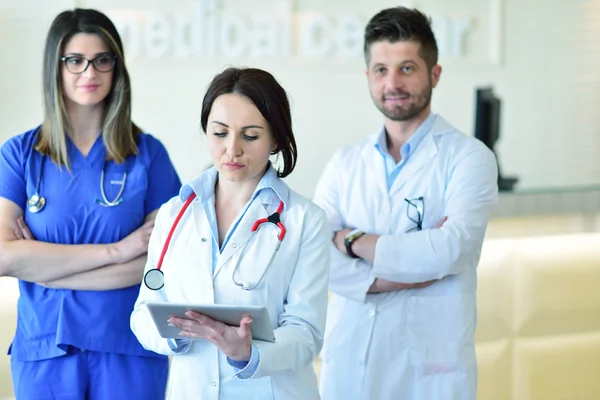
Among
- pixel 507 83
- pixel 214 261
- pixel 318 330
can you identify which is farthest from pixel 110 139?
pixel 507 83

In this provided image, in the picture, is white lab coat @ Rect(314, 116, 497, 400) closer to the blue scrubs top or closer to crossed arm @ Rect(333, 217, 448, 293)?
crossed arm @ Rect(333, 217, 448, 293)

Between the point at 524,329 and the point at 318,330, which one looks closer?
the point at 318,330

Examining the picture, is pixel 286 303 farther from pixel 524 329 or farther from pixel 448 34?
pixel 448 34

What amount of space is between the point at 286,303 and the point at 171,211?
0.33 meters

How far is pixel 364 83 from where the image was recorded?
5.67 metres

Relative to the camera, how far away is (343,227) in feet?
8.69

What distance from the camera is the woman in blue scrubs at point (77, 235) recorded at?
2320 millimetres

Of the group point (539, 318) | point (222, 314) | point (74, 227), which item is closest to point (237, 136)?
point (222, 314)

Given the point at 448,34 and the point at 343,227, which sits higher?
the point at 448,34

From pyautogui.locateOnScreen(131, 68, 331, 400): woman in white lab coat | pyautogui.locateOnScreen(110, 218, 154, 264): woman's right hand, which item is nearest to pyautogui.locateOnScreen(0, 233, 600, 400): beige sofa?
pyautogui.locateOnScreen(110, 218, 154, 264): woman's right hand

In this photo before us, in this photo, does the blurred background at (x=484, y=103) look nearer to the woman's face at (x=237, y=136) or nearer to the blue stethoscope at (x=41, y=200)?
the blue stethoscope at (x=41, y=200)

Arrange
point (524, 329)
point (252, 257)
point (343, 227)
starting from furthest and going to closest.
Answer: point (524, 329) < point (343, 227) < point (252, 257)

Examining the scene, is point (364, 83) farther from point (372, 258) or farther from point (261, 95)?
point (261, 95)

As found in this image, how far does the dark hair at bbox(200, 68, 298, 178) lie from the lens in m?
1.93
